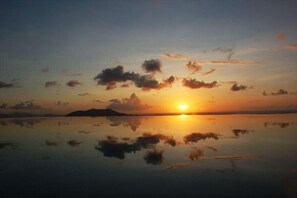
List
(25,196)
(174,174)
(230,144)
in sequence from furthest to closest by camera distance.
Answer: (230,144)
(174,174)
(25,196)

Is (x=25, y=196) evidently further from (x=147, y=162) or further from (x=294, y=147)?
(x=294, y=147)

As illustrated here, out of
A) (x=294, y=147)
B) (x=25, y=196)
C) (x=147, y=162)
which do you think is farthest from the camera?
(x=294, y=147)

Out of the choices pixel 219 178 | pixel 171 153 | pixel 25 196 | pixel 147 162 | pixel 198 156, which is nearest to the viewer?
pixel 25 196

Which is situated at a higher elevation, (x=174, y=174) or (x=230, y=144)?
(x=230, y=144)

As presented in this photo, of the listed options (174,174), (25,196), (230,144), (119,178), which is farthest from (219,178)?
(230,144)

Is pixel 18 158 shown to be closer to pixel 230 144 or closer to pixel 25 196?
pixel 25 196

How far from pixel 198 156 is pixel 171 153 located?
3.58 metres

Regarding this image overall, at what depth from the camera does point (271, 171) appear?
25.3 m

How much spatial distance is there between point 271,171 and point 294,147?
14.7 meters

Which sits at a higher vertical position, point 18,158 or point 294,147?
point 294,147

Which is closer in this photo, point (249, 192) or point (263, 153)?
point (249, 192)

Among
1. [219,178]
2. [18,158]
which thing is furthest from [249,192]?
[18,158]

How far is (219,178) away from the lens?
23.3 metres

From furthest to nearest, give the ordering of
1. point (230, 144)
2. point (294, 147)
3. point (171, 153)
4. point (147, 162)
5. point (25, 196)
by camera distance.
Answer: point (230, 144), point (294, 147), point (171, 153), point (147, 162), point (25, 196)
